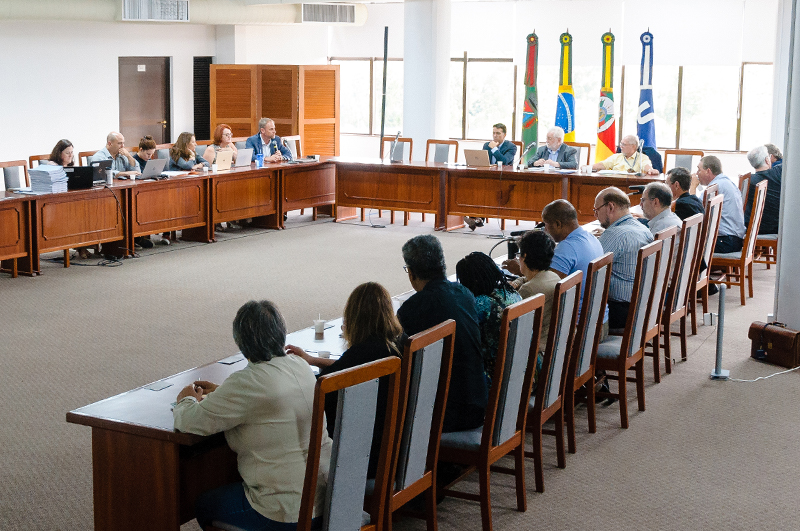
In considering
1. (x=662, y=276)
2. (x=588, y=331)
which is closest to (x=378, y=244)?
(x=662, y=276)

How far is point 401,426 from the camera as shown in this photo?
283 cm

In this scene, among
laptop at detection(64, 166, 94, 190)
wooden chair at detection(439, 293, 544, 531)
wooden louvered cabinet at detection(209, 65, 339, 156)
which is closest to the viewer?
wooden chair at detection(439, 293, 544, 531)

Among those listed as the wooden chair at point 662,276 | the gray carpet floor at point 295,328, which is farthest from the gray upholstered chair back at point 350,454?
the wooden chair at point 662,276

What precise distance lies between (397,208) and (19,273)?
170 inches

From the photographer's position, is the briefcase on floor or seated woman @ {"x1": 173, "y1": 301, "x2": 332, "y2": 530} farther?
the briefcase on floor

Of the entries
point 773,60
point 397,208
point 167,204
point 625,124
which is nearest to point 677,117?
point 625,124

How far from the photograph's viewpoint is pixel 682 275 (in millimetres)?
5449

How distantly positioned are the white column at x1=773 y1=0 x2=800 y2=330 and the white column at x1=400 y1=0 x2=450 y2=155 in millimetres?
6936

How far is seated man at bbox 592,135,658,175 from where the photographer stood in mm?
9859

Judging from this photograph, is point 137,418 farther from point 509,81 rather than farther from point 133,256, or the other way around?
point 509,81

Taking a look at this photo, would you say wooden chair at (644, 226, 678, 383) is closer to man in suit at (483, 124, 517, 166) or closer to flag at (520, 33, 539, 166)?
man in suit at (483, 124, 517, 166)

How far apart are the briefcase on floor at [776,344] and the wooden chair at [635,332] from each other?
4.39 ft

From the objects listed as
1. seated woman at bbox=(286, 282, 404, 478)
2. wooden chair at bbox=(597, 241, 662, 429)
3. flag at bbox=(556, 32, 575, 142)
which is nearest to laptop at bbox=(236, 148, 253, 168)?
flag at bbox=(556, 32, 575, 142)

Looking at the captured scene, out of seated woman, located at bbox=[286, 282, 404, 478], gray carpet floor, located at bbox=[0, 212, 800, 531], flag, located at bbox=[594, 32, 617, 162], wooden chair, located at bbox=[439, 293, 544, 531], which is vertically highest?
flag, located at bbox=[594, 32, 617, 162]
